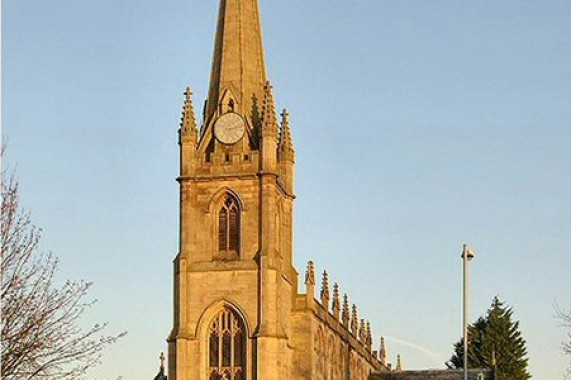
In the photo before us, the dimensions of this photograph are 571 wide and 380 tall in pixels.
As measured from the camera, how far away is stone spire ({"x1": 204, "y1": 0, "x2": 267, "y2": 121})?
70000 mm

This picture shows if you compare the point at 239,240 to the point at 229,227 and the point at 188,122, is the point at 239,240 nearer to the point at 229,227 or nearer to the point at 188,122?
the point at 229,227

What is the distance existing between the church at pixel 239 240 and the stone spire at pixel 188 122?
5 cm

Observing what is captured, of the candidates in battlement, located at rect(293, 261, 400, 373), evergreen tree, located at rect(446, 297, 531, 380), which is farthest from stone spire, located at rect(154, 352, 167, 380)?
evergreen tree, located at rect(446, 297, 531, 380)

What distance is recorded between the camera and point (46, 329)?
2831 cm

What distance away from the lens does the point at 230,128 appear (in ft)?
225

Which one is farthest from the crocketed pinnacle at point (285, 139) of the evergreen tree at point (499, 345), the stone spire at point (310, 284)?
the evergreen tree at point (499, 345)

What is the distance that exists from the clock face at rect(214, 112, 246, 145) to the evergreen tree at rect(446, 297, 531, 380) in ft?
141

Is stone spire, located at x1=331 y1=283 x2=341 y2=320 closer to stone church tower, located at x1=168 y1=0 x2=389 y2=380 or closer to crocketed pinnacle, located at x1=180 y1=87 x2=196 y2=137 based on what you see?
stone church tower, located at x1=168 y1=0 x2=389 y2=380

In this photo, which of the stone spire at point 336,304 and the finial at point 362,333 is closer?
the stone spire at point 336,304

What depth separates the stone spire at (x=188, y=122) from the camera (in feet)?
226

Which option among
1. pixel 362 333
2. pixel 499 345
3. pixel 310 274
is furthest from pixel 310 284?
pixel 499 345

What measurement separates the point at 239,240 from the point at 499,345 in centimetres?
4604

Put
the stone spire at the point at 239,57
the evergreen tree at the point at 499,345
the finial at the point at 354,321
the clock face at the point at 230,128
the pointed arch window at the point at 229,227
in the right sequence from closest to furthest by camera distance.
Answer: the pointed arch window at the point at 229,227, the clock face at the point at 230,128, the stone spire at the point at 239,57, the finial at the point at 354,321, the evergreen tree at the point at 499,345

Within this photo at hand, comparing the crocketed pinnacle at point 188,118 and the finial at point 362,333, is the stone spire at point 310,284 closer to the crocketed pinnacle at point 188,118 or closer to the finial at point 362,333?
the crocketed pinnacle at point 188,118
